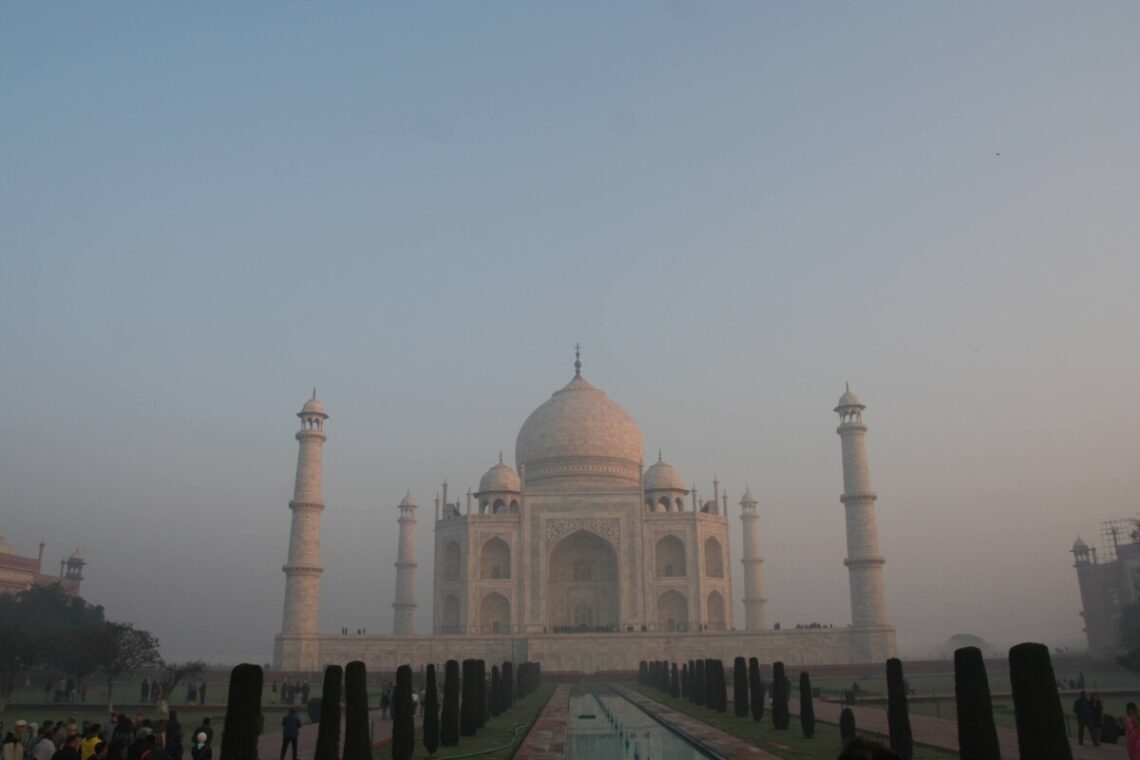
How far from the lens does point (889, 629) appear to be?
33.8 metres

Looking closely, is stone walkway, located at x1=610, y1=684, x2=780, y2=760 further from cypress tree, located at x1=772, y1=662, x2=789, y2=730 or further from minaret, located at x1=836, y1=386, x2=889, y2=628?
minaret, located at x1=836, y1=386, x2=889, y2=628

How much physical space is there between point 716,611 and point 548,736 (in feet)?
84.1

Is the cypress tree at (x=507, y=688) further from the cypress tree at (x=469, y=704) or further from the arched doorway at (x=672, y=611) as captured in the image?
the arched doorway at (x=672, y=611)

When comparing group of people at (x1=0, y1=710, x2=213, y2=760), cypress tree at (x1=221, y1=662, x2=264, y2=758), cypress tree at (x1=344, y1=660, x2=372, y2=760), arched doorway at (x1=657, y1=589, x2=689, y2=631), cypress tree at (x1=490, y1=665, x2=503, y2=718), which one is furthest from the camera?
arched doorway at (x1=657, y1=589, x2=689, y2=631)

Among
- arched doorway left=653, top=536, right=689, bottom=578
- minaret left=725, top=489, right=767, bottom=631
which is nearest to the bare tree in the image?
arched doorway left=653, top=536, right=689, bottom=578

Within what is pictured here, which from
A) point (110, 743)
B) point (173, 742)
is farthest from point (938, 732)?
point (110, 743)

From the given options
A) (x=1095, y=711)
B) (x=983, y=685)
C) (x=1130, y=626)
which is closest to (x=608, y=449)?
(x=1130, y=626)

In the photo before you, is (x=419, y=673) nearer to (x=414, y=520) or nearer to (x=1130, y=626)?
A: (x=414, y=520)

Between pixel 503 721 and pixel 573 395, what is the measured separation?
26.9 metres

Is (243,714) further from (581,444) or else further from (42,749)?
(581,444)

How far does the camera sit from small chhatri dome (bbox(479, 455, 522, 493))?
41.2 metres

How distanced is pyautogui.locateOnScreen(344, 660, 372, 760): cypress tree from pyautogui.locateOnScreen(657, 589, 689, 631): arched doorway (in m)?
Result: 27.6

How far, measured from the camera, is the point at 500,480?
41.2 m

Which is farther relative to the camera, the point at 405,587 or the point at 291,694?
the point at 405,587
